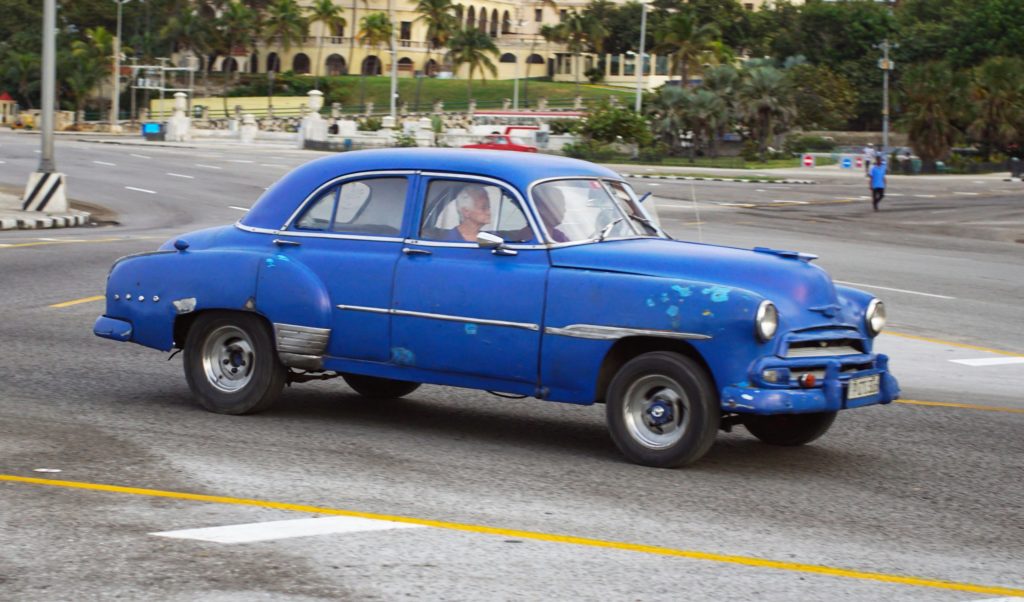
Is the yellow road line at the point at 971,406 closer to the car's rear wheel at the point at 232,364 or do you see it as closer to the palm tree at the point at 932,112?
the car's rear wheel at the point at 232,364

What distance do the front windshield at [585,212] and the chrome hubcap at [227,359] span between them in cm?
221

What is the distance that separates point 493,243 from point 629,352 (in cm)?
100

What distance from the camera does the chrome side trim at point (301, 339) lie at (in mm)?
9031

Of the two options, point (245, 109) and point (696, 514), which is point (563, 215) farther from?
point (245, 109)

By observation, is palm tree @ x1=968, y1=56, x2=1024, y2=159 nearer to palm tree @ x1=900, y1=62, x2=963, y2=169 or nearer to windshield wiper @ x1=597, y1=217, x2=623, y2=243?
palm tree @ x1=900, y1=62, x2=963, y2=169

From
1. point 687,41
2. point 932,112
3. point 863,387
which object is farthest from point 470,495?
point 687,41

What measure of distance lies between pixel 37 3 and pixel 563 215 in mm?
133163

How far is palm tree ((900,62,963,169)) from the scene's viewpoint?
250 feet

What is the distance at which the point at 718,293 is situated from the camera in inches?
309

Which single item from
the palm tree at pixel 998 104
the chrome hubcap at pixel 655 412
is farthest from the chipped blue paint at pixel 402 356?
the palm tree at pixel 998 104

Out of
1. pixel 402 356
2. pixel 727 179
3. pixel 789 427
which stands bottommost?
pixel 789 427

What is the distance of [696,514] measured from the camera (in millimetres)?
7074

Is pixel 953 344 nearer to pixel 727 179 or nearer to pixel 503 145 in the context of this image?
pixel 503 145

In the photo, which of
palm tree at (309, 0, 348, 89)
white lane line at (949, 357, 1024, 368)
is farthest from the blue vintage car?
palm tree at (309, 0, 348, 89)
